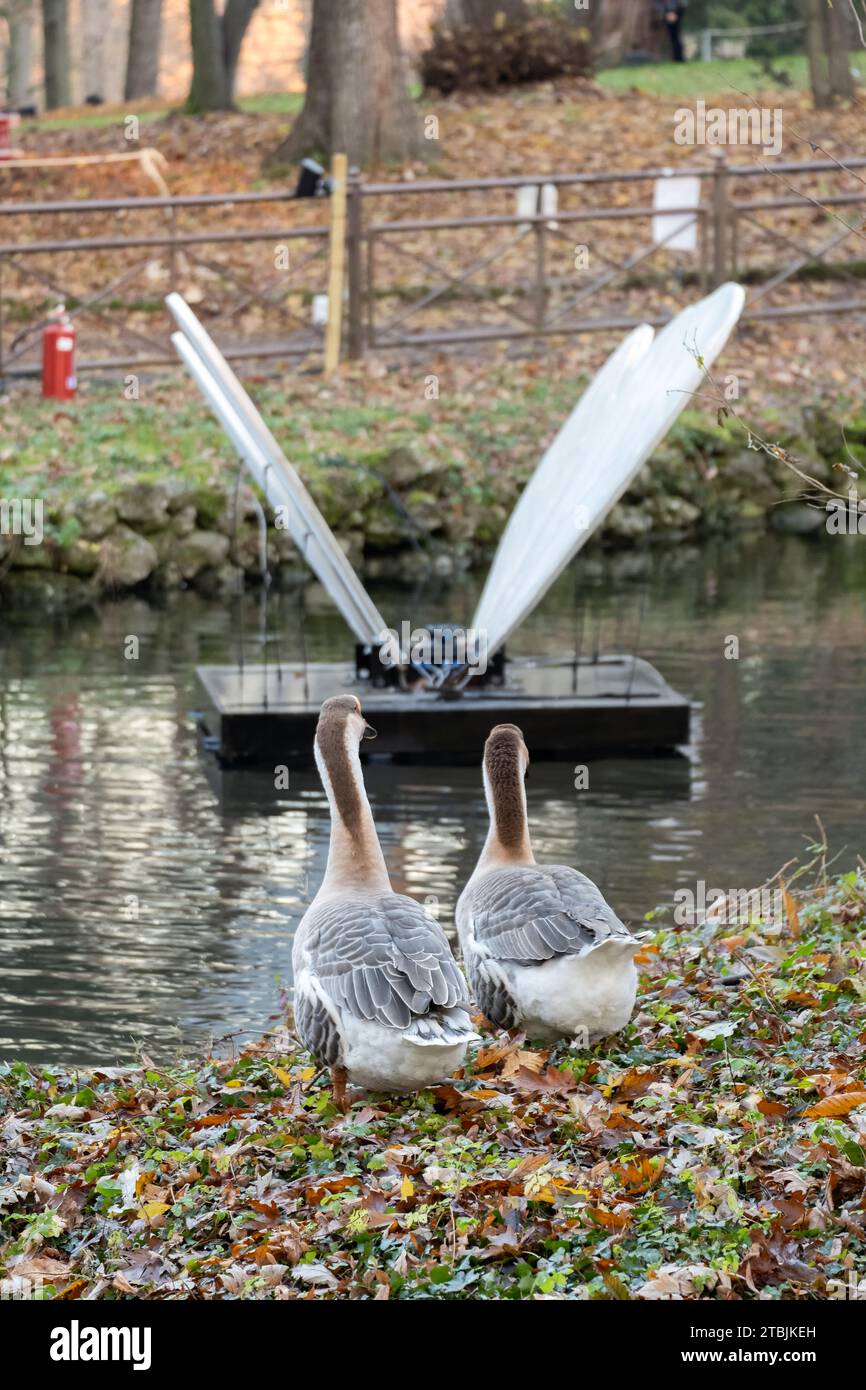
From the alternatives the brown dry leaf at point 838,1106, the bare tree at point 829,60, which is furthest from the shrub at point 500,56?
the brown dry leaf at point 838,1106

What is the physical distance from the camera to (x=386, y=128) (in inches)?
992

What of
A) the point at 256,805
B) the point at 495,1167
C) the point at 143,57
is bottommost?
the point at 495,1167

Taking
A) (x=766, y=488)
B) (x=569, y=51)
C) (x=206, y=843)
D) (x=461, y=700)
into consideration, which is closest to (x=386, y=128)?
(x=569, y=51)

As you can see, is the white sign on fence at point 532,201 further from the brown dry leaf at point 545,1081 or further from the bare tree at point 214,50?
the brown dry leaf at point 545,1081

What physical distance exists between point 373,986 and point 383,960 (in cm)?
11

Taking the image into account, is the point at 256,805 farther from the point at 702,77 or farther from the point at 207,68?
the point at 702,77

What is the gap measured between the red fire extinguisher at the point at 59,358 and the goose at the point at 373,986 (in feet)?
46.8

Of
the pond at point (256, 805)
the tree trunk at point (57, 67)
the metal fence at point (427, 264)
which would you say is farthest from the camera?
the tree trunk at point (57, 67)

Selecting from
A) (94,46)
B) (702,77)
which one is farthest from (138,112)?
(94,46)

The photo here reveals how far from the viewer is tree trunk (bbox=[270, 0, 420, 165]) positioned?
80.6 ft

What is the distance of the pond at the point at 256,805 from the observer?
28.3ft

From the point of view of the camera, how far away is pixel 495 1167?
5.48 m

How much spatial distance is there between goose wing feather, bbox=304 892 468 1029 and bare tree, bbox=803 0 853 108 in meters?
25.6

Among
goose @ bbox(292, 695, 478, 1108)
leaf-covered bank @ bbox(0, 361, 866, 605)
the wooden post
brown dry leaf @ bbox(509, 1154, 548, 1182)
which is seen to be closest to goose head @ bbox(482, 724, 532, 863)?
goose @ bbox(292, 695, 478, 1108)
